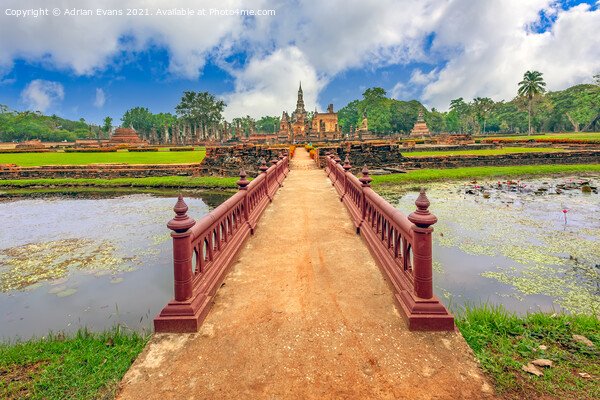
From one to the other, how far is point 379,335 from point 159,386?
179cm

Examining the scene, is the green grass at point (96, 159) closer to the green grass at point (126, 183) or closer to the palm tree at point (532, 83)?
the green grass at point (126, 183)

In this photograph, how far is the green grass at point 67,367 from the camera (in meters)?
2.35

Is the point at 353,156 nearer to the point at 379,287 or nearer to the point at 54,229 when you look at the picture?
the point at 54,229

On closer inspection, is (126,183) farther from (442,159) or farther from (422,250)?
(442,159)

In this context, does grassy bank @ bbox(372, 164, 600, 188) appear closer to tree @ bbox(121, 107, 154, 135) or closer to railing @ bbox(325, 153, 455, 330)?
railing @ bbox(325, 153, 455, 330)

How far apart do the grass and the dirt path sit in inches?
7.1

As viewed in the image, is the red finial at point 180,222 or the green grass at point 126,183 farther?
the green grass at point 126,183

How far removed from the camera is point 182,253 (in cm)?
297

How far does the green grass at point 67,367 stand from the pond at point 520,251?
12.6 feet

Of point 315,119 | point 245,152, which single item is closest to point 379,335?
point 245,152

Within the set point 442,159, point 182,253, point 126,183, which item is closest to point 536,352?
point 182,253

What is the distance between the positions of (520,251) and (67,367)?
22.7 ft

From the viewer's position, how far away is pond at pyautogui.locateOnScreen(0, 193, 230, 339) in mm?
4355

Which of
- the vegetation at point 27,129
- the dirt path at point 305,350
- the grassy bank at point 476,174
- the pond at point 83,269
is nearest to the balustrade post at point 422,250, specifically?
the dirt path at point 305,350
